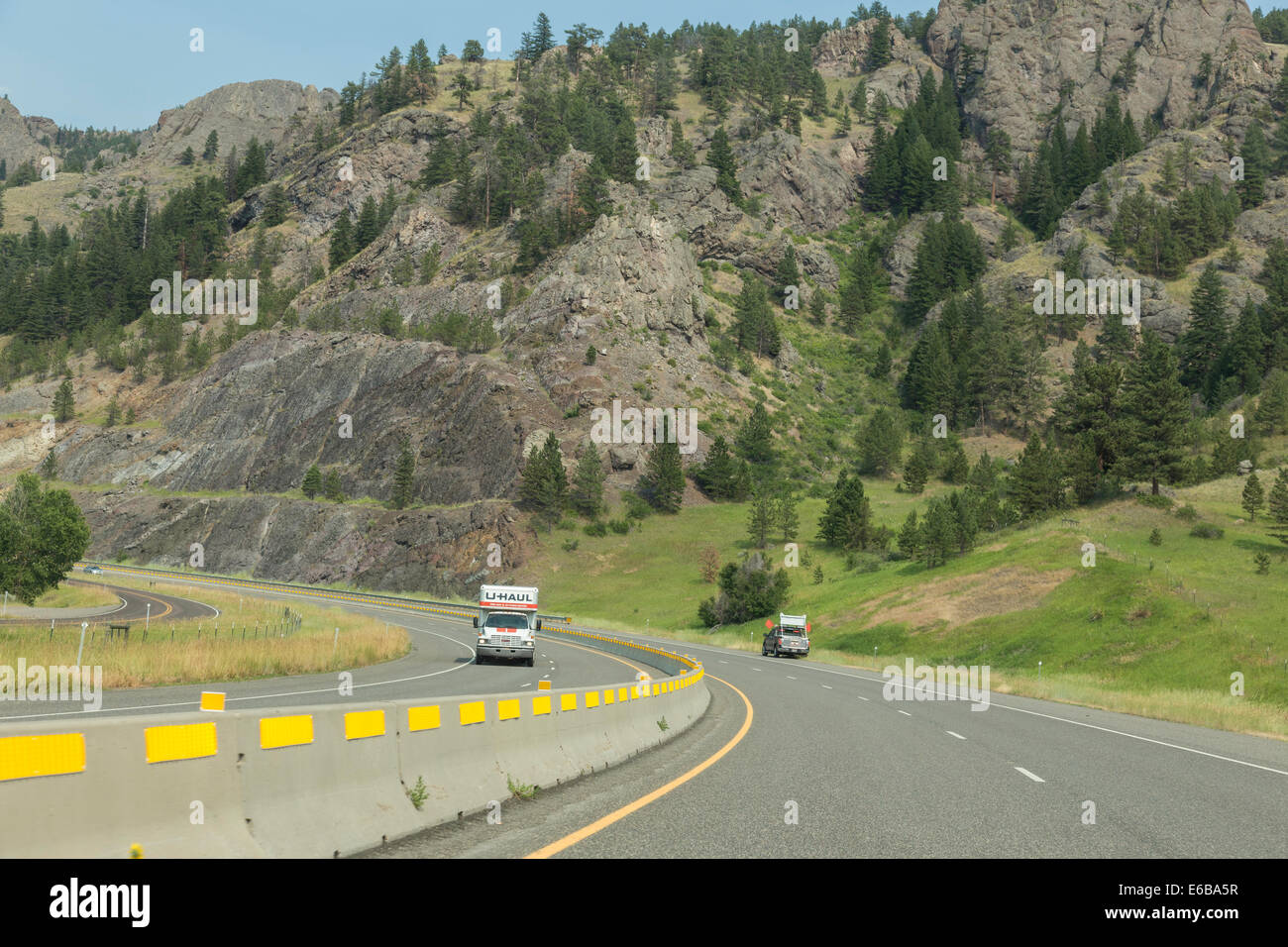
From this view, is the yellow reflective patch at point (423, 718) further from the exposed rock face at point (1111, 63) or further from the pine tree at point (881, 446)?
the exposed rock face at point (1111, 63)

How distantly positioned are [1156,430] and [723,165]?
Result: 9679 centimetres

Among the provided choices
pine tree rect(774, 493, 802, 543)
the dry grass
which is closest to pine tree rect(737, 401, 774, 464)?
pine tree rect(774, 493, 802, 543)

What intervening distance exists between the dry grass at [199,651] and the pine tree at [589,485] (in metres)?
45.6

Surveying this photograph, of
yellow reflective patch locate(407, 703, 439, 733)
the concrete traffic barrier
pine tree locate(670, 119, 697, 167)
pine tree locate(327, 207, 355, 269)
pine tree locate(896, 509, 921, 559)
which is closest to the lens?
the concrete traffic barrier

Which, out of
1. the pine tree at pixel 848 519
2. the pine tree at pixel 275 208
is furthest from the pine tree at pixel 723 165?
the pine tree at pixel 848 519

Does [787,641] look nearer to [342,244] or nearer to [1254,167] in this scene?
[342,244]

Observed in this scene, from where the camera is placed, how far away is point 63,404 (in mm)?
110000

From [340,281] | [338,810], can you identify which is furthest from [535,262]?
[338,810]

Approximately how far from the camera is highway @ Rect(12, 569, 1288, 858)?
24.2 feet

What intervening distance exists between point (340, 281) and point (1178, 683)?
112662mm

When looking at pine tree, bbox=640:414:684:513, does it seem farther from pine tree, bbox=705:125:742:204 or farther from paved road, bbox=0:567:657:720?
pine tree, bbox=705:125:742:204

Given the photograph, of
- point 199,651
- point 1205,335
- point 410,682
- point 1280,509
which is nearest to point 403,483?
point 199,651

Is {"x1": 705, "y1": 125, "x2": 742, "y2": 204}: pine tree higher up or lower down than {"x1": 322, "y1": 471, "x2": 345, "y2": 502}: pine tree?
higher up

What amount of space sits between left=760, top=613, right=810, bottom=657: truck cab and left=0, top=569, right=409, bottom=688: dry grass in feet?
64.6
